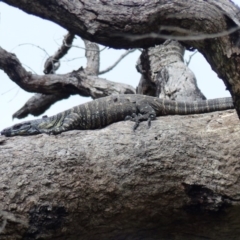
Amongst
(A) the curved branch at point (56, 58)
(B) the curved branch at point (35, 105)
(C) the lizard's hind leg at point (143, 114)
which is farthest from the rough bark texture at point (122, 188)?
(A) the curved branch at point (56, 58)

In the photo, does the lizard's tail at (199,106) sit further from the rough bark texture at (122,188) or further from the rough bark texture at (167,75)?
the rough bark texture at (122,188)

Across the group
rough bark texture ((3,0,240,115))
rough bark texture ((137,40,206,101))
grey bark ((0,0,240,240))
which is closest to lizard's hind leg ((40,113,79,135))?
grey bark ((0,0,240,240))

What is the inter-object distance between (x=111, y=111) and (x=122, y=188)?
2.28m

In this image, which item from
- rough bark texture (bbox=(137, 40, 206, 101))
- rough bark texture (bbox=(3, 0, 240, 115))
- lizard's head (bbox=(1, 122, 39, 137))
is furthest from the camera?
rough bark texture (bbox=(137, 40, 206, 101))

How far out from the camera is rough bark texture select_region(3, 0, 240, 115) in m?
3.92

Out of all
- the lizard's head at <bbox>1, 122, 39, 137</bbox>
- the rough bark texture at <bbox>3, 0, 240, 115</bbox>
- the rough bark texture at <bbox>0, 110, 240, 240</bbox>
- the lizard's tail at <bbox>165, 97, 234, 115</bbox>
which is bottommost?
the rough bark texture at <bbox>0, 110, 240, 240</bbox>

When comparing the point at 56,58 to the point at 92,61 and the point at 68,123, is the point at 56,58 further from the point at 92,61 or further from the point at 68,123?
Answer: the point at 68,123

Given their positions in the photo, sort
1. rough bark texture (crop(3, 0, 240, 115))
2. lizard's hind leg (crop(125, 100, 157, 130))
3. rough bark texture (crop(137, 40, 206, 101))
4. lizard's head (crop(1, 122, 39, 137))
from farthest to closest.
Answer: rough bark texture (crop(137, 40, 206, 101)) → lizard's head (crop(1, 122, 39, 137)) → lizard's hind leg (crop(125, 100, 157, 130)) → rough bark texture (crop(3, 0, 240, 115))

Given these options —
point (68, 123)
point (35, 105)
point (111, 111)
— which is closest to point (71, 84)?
point (35, 105)

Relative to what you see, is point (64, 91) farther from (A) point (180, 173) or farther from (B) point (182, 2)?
(B) point (182, 2)

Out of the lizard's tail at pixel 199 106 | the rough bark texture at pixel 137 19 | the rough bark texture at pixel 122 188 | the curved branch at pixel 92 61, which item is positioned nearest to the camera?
the rough bark texture at pixel 137 19

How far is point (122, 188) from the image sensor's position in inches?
195

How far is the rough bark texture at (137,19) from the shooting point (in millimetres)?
3922

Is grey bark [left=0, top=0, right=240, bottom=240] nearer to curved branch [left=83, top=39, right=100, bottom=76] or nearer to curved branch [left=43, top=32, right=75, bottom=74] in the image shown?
curved branch [left=83, top=39, right=100, bottom=76]
